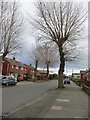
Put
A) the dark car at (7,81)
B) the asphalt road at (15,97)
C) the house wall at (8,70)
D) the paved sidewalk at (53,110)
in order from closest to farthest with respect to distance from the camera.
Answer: the paved sidewalk at (53,110), the asphalt road at (15,97), the dark car at (7,81), the house wall at (8,70)

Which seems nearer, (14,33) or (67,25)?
(67,25)

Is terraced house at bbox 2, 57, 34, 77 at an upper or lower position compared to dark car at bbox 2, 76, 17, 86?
upper

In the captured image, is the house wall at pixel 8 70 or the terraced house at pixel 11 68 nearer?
the house wall at pixel 8 70

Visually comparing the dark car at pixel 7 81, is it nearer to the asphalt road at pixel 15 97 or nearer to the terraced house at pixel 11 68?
the asphalt road at pixel 15 97

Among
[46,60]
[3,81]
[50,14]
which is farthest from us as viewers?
[46,60]

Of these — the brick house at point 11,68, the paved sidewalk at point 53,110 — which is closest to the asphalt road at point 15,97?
the paved sidewalk at point 53,110

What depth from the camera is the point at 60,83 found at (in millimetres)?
35000

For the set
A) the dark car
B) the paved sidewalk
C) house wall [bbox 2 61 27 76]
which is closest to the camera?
the paved sidewalk

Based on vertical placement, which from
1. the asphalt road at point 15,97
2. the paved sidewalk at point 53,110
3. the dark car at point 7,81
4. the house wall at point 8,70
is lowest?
the paved sidewalk at point 53,110

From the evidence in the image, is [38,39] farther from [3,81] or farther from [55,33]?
[3,81]

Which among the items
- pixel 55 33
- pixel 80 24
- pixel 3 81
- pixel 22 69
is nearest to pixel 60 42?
pixel 55 33

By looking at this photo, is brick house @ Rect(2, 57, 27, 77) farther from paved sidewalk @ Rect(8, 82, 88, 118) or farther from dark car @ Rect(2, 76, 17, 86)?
paved sidewalk @ Rect(8, 82, 88, 118)

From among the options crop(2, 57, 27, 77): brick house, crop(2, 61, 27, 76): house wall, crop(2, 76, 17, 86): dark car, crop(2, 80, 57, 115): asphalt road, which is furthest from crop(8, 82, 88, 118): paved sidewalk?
crop(2, 57, 27, 77): brick house

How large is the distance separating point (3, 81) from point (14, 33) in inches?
288
